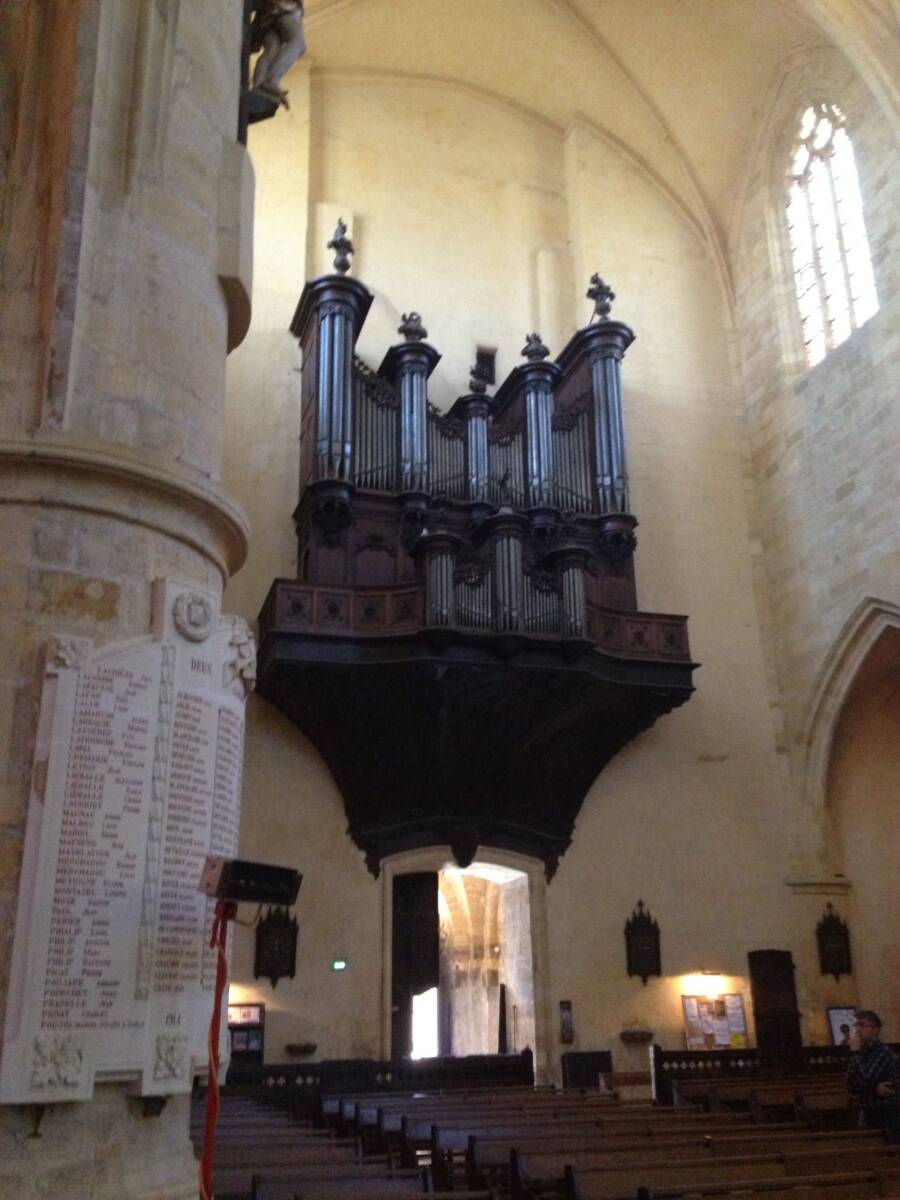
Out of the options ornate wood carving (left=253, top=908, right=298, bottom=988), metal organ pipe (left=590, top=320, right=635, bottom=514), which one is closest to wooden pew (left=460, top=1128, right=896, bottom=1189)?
ornate wood carving (left=253, top=908, right=298, bottom=988)

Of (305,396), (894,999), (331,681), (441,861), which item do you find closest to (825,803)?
(894,999)

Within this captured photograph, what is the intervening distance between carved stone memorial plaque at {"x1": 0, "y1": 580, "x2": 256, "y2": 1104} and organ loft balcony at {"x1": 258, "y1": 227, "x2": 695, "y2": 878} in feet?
23.5

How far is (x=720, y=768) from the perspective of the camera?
49.9 feet

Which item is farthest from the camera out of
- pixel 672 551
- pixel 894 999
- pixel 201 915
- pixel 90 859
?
pixel 672 551

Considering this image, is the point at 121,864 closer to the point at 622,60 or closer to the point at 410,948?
the point at 410,948

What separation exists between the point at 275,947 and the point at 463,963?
30.6 ft

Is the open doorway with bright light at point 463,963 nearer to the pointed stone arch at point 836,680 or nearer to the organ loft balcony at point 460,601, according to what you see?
the organ loft balcony at point 460,601

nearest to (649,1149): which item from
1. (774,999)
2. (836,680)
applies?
(774,999)

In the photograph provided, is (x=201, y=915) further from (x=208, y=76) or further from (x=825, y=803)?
(x=825, y=803)

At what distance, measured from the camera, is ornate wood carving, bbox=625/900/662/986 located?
14.1 meters

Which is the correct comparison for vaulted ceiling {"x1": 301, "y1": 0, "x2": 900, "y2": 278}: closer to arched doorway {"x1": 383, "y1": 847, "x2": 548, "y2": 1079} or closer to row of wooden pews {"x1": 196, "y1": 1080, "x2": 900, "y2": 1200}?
arched doorway {"x1": 383, "y1": 847, "x2": 548, "y2": 1079}

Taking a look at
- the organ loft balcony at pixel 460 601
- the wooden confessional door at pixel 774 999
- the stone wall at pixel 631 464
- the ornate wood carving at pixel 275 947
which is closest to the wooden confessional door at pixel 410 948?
the stone wall at pixel 631 464

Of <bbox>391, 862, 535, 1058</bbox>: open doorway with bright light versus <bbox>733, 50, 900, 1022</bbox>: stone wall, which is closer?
<bbox>391, 862, 535, 1058</bbox>: open doorway with bright light

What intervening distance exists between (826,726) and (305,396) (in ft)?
25.7
